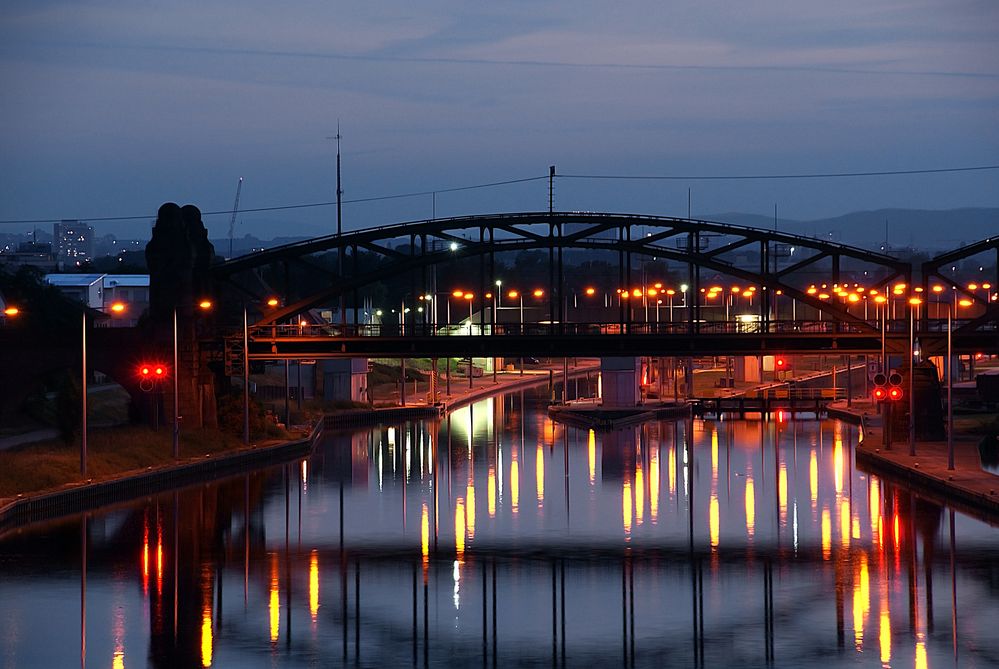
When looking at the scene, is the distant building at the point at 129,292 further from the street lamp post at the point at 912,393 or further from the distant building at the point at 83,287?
the street lamp post at the point at 912,393

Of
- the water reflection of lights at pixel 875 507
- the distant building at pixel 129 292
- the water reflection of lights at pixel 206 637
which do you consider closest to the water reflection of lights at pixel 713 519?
the water reflection of lights at pixel 875 507

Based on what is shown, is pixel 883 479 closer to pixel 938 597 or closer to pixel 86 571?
pixel 938 597

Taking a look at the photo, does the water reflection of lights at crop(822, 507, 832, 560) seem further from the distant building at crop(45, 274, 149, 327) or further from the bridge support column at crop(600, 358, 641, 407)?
the distant building at crop(45, 274, 149, 327)

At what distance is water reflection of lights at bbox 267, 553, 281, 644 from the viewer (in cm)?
4394

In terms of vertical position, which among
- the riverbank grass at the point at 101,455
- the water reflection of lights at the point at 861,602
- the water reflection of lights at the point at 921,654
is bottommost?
the water reflection of lights at the point at 921,654

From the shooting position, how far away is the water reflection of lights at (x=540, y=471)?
7662 centimetres

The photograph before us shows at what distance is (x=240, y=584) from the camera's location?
52.0m

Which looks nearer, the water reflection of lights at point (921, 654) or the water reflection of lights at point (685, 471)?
the water reflection of lights at point (921, 654)

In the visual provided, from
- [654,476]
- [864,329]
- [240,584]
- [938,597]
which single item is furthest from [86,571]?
[864,329]

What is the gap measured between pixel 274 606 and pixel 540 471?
Answer: 40349 millimetres

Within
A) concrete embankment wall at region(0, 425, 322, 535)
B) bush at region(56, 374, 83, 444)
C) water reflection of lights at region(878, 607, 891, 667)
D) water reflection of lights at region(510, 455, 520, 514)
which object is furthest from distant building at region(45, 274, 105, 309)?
water reflection of lights at region(878, 607, 891, 667)

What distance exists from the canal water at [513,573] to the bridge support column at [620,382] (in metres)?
38.2

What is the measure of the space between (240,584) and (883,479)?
37.9m

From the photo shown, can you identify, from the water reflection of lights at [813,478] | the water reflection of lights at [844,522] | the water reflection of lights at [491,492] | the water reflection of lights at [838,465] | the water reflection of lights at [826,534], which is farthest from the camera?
the water reflection of lights at [838,465]
